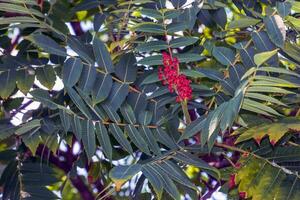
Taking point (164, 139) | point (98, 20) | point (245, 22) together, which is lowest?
point (164, 139)

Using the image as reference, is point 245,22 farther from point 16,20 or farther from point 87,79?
point 16,20

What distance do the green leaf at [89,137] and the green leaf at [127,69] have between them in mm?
181

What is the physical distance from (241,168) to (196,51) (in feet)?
1.24

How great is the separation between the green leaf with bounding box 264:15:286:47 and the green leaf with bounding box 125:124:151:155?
1.26ft

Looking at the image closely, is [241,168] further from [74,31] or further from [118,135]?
[74,31]

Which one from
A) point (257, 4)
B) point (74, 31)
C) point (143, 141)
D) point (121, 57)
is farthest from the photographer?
point (74, 31)

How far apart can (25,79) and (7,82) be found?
55 millimetres

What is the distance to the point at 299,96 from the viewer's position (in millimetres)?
1613

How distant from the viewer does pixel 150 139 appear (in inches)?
62.6

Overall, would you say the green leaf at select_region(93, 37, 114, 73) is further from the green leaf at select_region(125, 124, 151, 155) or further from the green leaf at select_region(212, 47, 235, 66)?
the green leaf at select_region(212, 47, 235, 66)

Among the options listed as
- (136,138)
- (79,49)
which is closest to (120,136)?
(136,138)

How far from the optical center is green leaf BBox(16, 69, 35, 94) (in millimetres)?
1805

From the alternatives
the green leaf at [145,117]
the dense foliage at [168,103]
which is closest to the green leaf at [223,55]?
the dense foliage at [168,103]

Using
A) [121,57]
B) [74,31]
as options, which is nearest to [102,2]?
[121,57]
